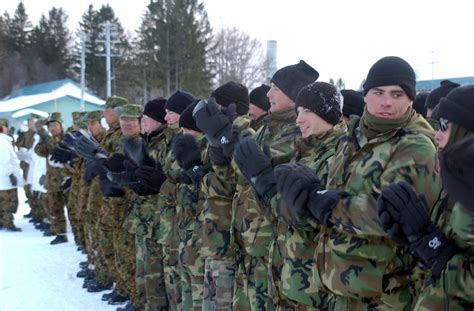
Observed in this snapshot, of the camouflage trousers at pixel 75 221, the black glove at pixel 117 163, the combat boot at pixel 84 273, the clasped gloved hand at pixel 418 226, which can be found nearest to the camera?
the clasped gloved hand at pixel 418 226

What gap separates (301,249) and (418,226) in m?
0.90

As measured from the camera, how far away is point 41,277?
6957mm

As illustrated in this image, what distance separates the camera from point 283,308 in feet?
9.77

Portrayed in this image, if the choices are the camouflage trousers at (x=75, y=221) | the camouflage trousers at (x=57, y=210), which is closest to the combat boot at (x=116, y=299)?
the camouflage trousers at (x=75, y=221)

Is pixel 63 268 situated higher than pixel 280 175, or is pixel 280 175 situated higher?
pixel 280 175

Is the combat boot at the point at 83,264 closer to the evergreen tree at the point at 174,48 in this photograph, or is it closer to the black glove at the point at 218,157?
the black glove at the point at 218,157

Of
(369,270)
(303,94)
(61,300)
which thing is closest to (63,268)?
(61,300)

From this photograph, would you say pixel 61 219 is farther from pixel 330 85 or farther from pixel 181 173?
pixel 330 85

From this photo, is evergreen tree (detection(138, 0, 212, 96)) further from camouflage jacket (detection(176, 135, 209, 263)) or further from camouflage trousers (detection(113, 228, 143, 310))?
camouflage jacket (detection(176, 135, 209, 263))

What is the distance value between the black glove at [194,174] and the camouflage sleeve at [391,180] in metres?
1.68

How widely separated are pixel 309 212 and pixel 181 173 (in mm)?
1897

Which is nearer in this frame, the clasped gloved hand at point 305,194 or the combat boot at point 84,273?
the clasped gloved hand at point 305,194

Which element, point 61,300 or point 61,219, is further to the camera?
point 61,219

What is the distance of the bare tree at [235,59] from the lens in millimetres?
47844
